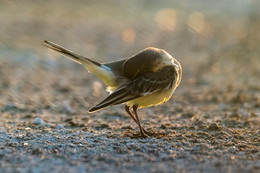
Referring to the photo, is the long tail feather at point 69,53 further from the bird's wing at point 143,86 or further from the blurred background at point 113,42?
the blurred background at point 113,42

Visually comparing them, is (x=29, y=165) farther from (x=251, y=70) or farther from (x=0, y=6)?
(x=0, y=6)

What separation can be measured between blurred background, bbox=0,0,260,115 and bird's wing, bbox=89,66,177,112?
2.86m

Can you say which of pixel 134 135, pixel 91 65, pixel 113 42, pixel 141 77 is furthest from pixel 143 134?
pixel 113 42

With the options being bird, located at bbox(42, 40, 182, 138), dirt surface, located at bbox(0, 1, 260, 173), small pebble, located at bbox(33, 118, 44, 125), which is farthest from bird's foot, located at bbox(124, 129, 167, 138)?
small pebble, located at bbox(33, 118, 44, 125)

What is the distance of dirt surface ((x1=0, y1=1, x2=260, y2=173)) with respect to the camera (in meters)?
5.25

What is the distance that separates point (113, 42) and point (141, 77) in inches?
348

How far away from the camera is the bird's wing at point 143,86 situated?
242 inches

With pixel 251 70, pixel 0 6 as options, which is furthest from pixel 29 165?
pixel 0 6

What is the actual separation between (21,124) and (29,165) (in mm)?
2325

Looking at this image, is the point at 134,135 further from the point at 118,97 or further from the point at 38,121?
the point at 38,121

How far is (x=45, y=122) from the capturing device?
7.41 metres

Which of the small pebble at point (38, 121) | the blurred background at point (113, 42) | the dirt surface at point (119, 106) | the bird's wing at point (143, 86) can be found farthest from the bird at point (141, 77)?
the blurred background at point (113, 42)

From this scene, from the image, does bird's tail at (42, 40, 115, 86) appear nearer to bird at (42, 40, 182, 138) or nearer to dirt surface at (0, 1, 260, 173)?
bird at (42, 40, 182, 138)

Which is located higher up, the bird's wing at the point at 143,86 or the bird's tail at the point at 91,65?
the bird's tail at the point at 91,65
